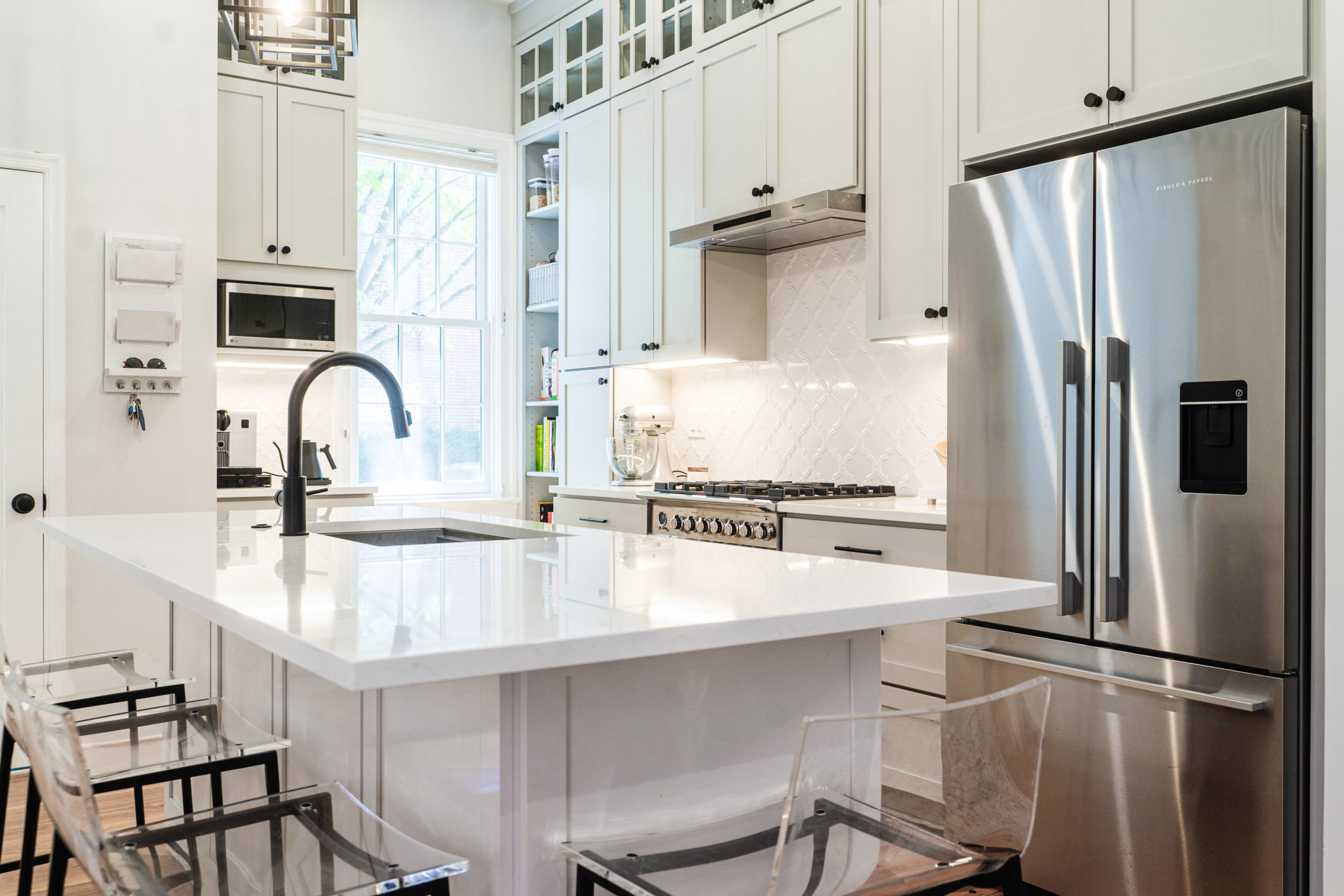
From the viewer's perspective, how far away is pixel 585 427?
183 inches

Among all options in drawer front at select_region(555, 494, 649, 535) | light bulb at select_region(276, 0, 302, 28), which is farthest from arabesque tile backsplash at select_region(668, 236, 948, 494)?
light bulb at select_region(276, 0, 302, 28)

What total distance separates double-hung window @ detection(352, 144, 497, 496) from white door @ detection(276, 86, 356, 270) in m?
0.62

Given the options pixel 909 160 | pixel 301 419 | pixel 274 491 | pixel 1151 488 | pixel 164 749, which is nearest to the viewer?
pixel 164 749

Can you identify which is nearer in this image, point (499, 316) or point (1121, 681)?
point (1121, 681)

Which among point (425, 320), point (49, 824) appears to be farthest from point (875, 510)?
point (425, 320)

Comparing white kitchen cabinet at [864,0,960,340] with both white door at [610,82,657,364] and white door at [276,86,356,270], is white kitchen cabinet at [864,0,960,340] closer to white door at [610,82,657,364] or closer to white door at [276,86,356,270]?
white door at [610,82,657,364]

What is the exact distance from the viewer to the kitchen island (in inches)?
39.0

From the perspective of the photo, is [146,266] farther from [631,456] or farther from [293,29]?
[631,456]

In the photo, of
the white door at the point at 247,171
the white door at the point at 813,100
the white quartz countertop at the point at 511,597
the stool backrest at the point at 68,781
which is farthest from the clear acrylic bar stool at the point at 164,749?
the white door at the point at 247,171

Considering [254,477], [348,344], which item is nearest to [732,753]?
[254,477]

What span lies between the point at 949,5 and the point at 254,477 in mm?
3023

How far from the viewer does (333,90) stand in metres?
4.38

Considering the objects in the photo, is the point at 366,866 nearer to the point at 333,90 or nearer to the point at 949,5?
the point at 949,5

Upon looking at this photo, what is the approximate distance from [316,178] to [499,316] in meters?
1.27
